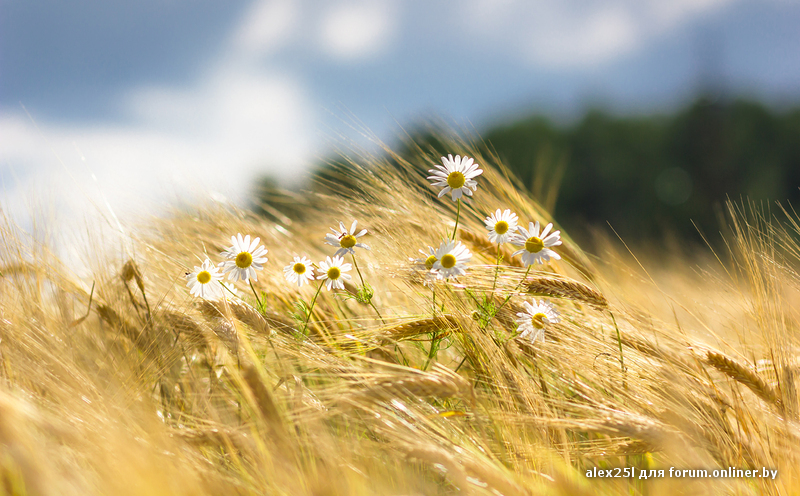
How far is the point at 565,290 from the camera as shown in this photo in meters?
1.17

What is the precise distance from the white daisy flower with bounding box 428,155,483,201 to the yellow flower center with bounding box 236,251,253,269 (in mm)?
540

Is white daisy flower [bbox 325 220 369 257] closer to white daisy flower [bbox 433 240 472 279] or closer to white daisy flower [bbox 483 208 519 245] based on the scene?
white daisy flower [bbox 433 240 472 279]

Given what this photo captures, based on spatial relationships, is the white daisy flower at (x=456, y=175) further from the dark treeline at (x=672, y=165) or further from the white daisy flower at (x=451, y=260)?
the dark treeline at (x=672, y=165)

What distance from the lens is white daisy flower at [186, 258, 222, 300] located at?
121 cm

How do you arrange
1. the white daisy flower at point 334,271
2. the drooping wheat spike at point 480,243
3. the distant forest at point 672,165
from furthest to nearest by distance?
the distant forest at point 672,165 → the drooping wheat spike at point 480,243 → the white daisy flower at point 334,271

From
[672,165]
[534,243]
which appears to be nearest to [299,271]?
[534,243]

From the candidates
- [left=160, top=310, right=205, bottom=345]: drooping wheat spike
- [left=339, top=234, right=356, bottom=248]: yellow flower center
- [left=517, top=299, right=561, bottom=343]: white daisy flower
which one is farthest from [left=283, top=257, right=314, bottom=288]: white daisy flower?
[left=517, top=299, right=561, bottom=343]: white daisy flower

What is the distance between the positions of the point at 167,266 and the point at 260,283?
1.05ft

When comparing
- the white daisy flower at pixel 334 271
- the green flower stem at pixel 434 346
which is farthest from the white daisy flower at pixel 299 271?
the green flower stem at pixel 434 346

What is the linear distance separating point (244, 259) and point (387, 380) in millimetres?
567

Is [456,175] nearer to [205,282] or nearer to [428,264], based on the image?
[428,264]

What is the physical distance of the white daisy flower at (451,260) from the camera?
1119mm

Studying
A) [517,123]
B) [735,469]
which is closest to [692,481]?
[735,469]

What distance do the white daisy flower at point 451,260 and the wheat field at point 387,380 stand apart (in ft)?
Answer: 0.16
